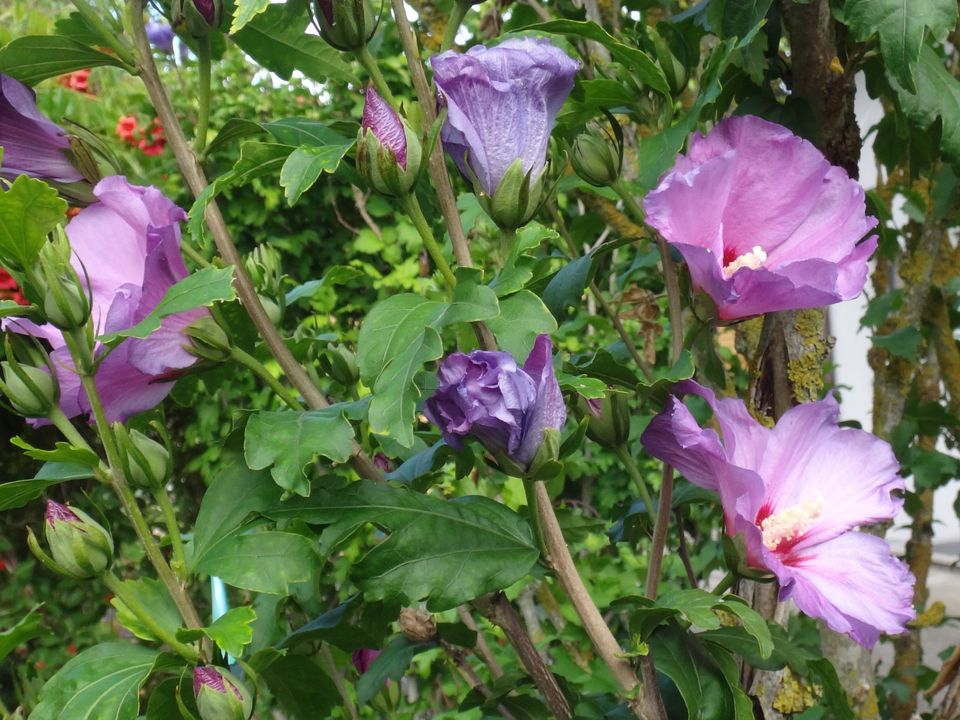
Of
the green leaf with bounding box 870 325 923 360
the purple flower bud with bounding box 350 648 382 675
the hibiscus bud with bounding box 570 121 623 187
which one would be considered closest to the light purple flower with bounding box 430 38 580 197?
the hibiscus bud with bounding box 570 121 623 187

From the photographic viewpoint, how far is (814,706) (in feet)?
3.59

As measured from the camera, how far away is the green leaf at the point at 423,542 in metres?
0.69

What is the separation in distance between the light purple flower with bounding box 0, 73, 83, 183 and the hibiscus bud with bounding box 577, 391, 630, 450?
43cm

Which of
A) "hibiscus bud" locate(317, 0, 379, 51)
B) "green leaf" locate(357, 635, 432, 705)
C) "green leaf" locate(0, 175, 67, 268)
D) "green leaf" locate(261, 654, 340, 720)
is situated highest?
"hibiscus bud" locate(317, 0, 379, 51)

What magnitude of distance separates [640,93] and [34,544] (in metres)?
0.55

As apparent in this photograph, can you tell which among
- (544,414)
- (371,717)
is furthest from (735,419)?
(371,717)

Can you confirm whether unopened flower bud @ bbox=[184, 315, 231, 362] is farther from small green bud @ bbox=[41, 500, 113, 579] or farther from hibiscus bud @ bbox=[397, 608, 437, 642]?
hibiscus bud @ bbox=[397, 608, 437, 642]

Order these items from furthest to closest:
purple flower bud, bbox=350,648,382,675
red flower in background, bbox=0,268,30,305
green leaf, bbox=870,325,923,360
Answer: red flower in background, bbox=0,268,30,305 < green leaf, bbox=870,325,923,360 < purple flower bud, bbox=350,648,382,675

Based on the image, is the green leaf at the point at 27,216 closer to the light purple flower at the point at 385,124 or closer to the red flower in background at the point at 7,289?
the light purple flower at the point at 385,124

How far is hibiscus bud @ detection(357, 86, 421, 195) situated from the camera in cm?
63

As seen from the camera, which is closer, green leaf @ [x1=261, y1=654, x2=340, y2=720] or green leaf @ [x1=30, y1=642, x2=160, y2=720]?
green leaf @ [x1=30, y1=642, x2=160, y2=720]

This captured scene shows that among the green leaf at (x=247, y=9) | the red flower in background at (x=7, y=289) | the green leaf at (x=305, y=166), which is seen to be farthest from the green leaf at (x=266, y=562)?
the red flower in background at (x=7, y=289)

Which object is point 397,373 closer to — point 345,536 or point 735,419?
point 345,536

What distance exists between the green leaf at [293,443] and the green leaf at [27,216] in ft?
0.58
